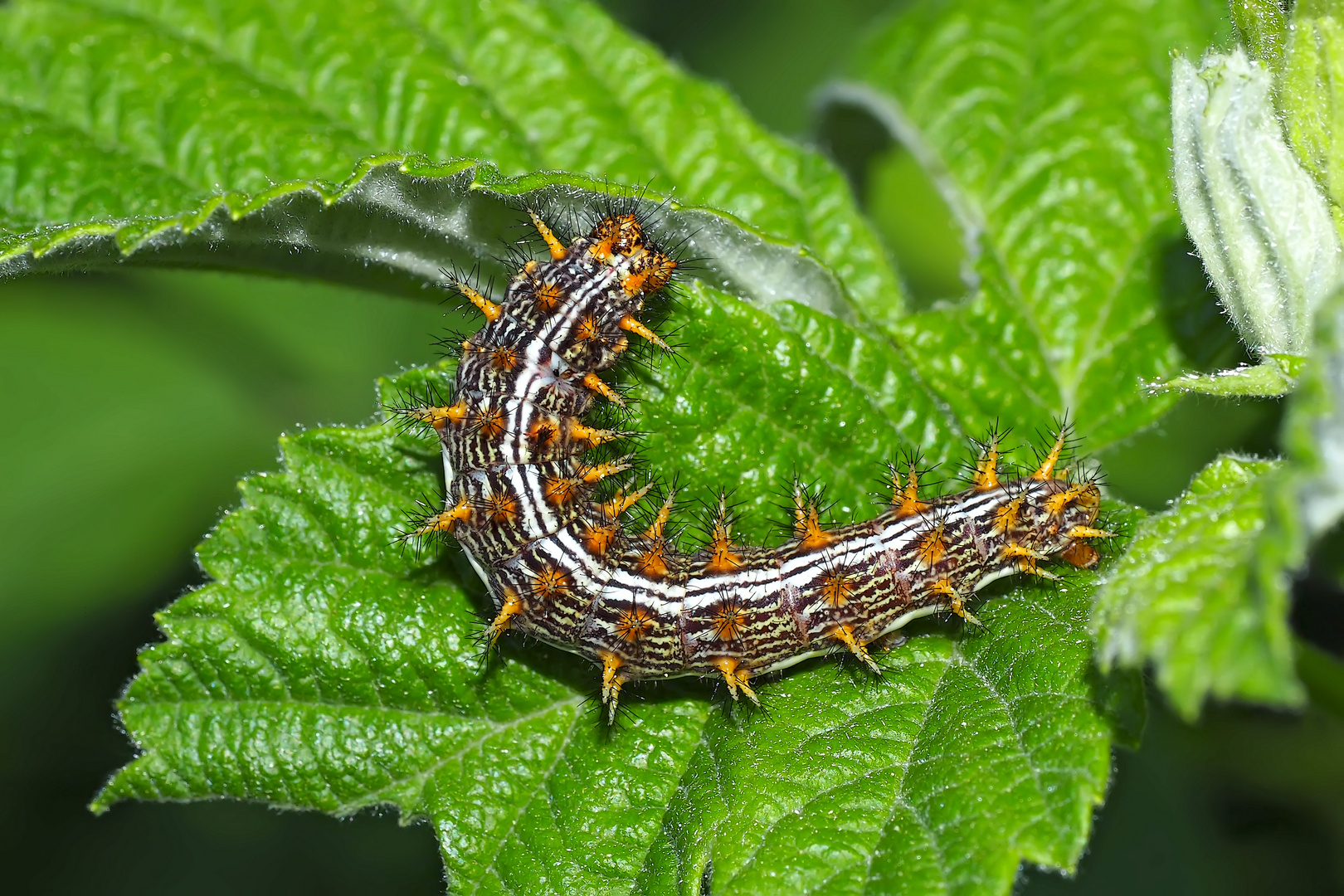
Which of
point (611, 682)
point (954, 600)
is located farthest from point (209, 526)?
point (954, 600)

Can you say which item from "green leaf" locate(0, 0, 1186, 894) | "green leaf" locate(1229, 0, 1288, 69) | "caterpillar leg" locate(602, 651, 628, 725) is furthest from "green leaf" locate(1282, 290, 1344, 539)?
"caterpillar leg" locate(602, 651, 628, 725)

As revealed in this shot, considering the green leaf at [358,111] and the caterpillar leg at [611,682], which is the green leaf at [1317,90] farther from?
the caterpillar leg at [611,682]

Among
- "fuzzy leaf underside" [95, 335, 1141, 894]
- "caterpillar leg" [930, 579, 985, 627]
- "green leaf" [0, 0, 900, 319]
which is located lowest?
"fuzzy leaf underside" [95, 335, 1141, 894]

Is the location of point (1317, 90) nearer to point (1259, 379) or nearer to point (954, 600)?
point (1259, 379)

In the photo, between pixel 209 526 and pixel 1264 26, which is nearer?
pixel 1264 26

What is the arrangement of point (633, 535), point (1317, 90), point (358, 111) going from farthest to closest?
point (358, 111) → point (633, 535) → point (1317, 90)

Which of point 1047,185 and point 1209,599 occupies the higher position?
point 1047,185

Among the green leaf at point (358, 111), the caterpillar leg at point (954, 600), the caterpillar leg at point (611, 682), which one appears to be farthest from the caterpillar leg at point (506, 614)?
the caterpillar leg at point (954, 600)

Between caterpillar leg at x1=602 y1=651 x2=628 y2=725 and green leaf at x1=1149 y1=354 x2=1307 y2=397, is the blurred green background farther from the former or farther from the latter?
caterpillar leg at x1=602 y1=651 x2=628 y2=725
